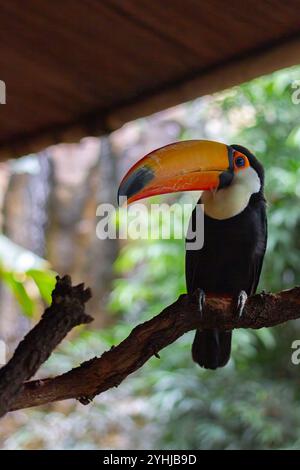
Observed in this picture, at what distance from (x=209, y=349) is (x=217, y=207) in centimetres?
31

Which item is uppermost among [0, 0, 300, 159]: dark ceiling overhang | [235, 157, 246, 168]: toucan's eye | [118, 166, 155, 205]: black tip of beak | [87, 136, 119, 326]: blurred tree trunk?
[87, 136, 119, 326]: blurred tree trunk

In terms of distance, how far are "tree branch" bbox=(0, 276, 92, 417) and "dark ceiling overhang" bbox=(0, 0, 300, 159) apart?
558 millimetres

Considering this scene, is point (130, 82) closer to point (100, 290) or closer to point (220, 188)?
point (220, 188)

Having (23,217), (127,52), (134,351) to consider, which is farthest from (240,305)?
(23,217)

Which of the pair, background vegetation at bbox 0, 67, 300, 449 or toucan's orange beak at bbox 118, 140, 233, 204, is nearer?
toucan's orange beak at bbox 118, 140, 233, 204

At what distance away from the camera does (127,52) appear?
1433 millimetres

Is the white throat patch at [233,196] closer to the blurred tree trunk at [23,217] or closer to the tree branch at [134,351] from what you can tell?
the tree branch at [134,351]

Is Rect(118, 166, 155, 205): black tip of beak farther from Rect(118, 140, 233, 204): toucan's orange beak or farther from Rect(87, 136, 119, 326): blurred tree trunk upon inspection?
Rect(87, 136, 119, 326): blurred tree trunk

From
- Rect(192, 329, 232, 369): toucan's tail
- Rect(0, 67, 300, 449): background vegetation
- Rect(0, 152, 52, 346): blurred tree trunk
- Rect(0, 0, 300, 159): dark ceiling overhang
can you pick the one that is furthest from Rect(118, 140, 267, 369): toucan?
Rect(0, 152, 52, 346): blurred tree trunk

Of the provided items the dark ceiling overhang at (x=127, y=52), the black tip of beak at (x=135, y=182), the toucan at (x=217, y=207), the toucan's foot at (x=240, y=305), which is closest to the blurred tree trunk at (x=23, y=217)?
the dark ceiling overhang at (x=127, y=52)

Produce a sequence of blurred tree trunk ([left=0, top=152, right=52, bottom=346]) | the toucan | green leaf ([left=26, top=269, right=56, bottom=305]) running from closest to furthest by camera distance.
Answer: the toucan
green leaf ([left=26, top=269, right=56, bottom=305])
blurred tree trunk ([left=0, top=152, right=52, bottom=346])

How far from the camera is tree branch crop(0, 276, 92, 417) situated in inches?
37.9

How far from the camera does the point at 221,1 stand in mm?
1174

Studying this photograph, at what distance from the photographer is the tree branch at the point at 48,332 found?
96cm
